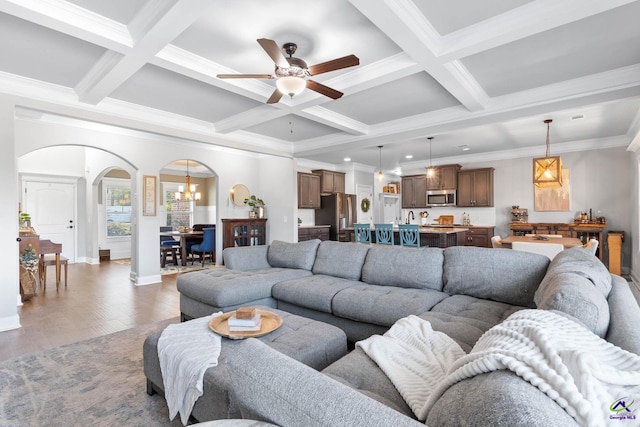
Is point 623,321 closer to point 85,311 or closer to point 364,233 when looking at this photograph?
point 364,233

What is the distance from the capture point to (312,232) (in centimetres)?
789

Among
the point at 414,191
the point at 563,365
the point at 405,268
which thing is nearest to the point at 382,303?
the point at 405,268

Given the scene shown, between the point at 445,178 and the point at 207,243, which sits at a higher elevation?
the point at 445,178

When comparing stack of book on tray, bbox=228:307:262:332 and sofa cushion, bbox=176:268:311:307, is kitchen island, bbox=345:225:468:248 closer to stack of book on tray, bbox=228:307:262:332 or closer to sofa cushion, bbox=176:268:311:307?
sofa cushion, bbox=176:268:311:307

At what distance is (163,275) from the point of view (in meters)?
6.34

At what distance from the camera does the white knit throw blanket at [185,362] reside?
169cm

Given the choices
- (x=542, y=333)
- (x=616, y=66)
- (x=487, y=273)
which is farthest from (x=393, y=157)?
(x=542, y=333)

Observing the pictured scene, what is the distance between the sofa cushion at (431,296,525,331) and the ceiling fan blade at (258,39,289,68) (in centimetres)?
222

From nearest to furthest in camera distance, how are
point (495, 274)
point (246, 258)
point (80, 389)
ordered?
point (80, 389) < point (495, 274) < point (246, 258)

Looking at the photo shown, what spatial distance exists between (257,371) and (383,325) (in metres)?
1.80

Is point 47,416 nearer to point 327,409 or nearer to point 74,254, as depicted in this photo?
point 327,409

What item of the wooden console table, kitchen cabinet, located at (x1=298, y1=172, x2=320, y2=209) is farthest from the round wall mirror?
the wooden console table

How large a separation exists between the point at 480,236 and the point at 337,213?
11.0 ft

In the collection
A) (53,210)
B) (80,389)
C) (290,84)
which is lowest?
(80,389)
